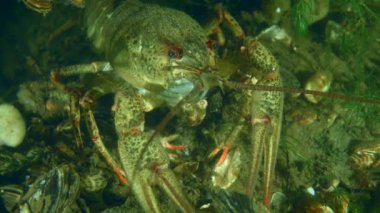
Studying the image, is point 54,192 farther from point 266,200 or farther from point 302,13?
point 302,13

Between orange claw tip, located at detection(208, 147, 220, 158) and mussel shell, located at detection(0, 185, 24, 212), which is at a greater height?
orange claw tip, located at detection(208, 147, 220, 158)

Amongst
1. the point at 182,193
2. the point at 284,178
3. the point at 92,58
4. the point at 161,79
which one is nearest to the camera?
the point at 182,193

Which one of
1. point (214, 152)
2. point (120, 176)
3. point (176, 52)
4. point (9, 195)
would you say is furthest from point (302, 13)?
point (9, 195)

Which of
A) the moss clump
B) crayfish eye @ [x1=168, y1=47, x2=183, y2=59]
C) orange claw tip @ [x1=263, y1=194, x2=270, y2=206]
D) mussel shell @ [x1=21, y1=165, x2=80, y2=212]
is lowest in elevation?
mussel shell @ [x1=21, y1=165, x2=80, y2=212]

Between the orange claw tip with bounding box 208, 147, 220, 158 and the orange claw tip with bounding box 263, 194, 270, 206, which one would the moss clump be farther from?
the orange claw tip with bounding box 263, 194, 270, 206

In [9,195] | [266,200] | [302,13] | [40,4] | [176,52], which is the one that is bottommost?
[9,195]

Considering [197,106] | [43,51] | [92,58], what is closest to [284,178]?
[197,106]

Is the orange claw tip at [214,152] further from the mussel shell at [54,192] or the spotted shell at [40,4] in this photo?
the spotted shell at [40,4]

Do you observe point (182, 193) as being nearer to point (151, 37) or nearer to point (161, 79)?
point (161, 79)

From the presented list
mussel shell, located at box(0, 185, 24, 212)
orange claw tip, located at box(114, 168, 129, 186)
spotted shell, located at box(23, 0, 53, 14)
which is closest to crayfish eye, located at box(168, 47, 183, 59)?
orange claw tip, located at box(114, 168, 129, 186)
